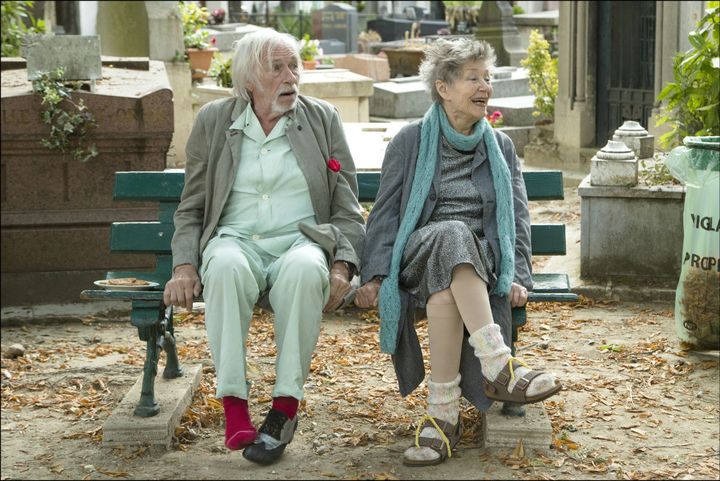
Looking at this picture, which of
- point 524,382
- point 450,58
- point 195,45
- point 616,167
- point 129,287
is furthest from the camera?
point 195,45

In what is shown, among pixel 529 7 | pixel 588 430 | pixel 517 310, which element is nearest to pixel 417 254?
pixel 517 310

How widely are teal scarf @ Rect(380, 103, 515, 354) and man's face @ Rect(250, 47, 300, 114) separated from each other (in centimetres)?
51

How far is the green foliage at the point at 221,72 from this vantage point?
38.1 feet

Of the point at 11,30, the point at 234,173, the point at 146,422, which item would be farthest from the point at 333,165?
the point at 11,30

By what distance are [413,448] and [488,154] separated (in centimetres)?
108

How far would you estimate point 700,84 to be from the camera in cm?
637

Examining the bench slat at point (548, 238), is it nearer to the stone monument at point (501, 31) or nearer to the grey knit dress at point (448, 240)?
the grey knit dress at point (448, 240)

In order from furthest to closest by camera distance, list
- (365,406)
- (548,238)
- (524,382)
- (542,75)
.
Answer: (542,75) → (365,406) → (548,238) → (524,382)

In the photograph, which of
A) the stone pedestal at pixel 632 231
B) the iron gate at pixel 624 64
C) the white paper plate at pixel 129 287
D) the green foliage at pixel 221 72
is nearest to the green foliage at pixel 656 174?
the stone pedestal at pixel 632 231

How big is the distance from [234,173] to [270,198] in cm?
16

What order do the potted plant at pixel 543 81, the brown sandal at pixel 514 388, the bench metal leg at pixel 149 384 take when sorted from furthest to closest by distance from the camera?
the potted plant at pixel 543 81 → the bench metal leg at pixel 149 384 → the brown sandal at pixel 514 388

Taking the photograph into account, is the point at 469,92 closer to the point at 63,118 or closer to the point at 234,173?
the point at 234,173

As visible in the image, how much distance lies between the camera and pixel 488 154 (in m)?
4.38

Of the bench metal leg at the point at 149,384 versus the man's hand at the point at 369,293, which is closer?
the man's hand at the point at 369,293
